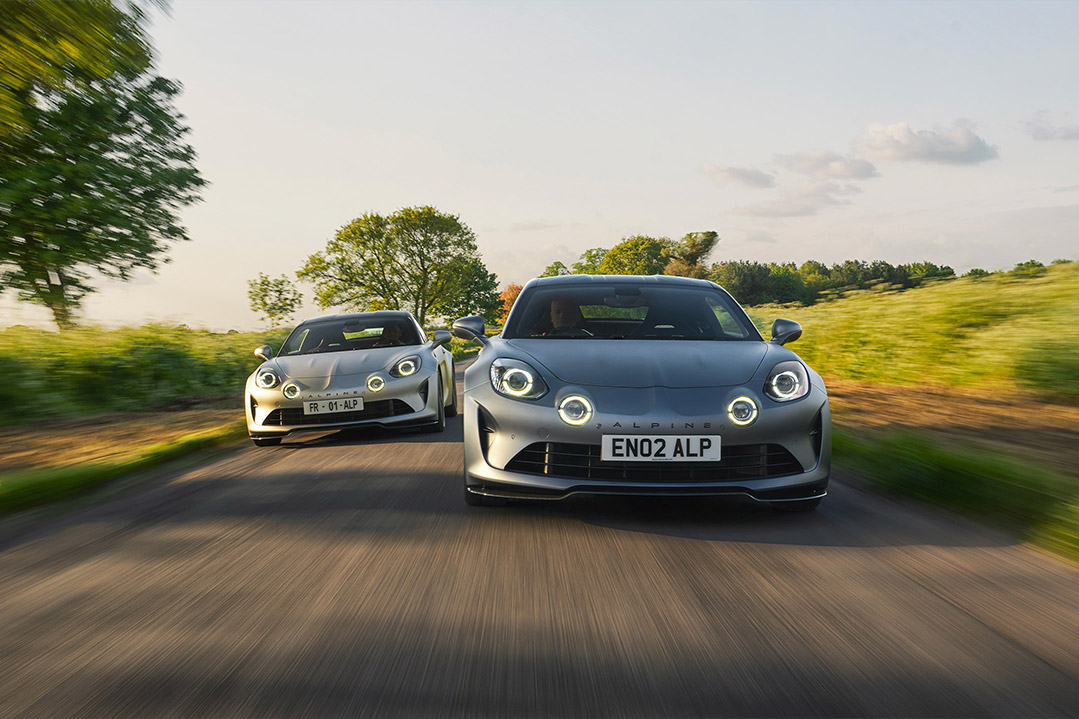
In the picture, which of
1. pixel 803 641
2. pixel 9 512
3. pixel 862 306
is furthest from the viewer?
pixel 862 306

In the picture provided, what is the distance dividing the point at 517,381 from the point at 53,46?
12.9m

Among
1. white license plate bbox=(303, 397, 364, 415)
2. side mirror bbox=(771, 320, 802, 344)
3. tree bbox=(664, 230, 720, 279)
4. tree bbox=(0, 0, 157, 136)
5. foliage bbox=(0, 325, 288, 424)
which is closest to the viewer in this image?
side mirror bbox=(771, 320, 802, 344)

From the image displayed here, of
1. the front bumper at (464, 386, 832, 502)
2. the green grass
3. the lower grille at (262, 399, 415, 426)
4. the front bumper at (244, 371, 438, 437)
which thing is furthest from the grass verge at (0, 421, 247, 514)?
the green grass

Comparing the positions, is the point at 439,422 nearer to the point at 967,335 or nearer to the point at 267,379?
the point at 267,379

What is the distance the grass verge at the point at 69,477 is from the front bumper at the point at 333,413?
2.24 ft

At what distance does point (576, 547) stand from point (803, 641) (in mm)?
1309

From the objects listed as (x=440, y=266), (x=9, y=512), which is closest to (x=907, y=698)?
(x=9, y=512)

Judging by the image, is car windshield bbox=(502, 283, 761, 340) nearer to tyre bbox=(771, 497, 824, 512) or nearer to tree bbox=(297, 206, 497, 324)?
tyre bbox=(771, 497, 824, 512)

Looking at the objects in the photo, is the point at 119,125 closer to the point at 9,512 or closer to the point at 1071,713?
the point at 9,512

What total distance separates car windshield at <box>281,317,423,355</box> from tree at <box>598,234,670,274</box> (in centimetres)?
10006

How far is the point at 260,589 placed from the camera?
302 centimetres

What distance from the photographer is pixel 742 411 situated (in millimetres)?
3807

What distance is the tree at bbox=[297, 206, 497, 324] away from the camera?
54.4 meters

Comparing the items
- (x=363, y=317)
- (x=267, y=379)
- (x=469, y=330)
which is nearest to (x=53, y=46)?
(x=363, y=317)
